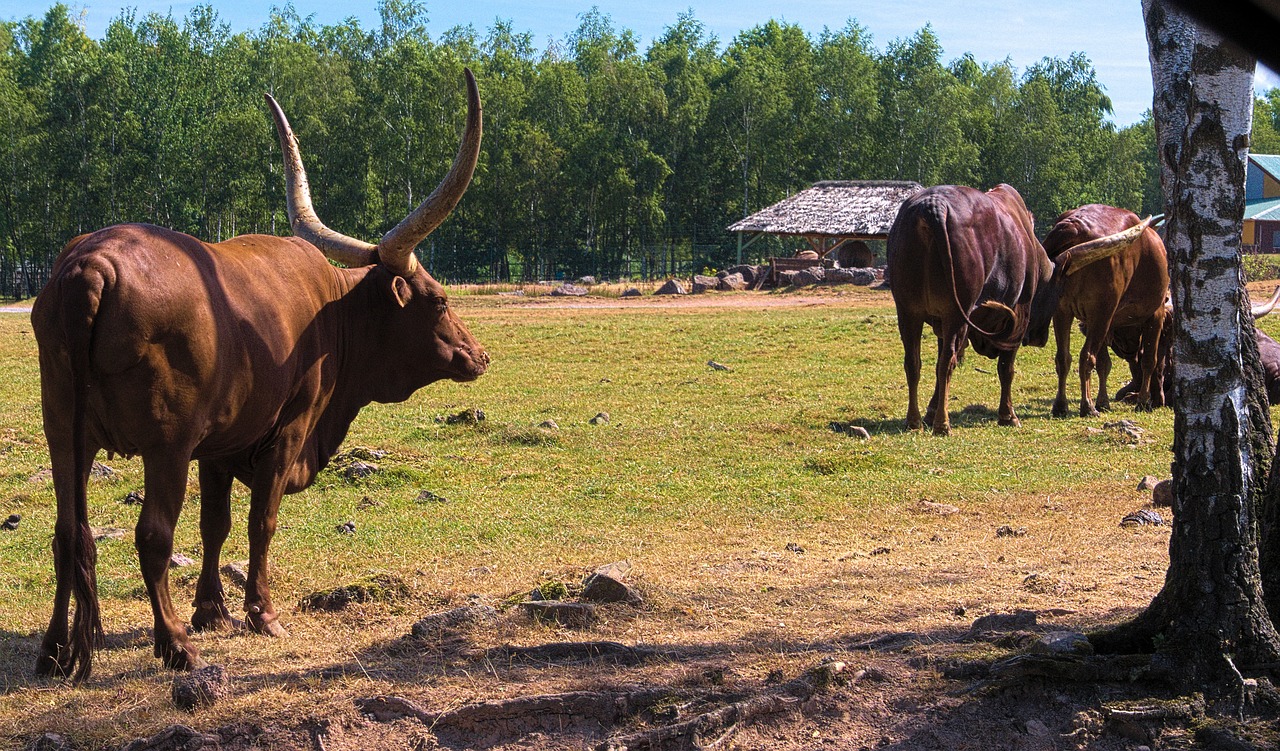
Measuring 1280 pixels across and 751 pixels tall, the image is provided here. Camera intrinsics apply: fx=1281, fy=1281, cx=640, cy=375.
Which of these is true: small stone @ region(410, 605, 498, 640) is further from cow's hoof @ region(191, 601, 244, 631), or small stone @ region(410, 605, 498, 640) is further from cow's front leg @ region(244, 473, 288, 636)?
cow's hoof @ region(191, 601, 244, 631)

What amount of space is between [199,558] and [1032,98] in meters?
60.3

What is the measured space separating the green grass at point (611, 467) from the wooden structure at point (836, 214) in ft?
81.2

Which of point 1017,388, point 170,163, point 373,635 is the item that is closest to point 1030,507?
point 373,635

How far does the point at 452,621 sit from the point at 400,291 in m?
1.99

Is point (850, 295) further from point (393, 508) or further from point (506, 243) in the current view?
point (393, 508)

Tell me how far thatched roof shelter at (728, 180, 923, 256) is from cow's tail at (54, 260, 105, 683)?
37.8 m

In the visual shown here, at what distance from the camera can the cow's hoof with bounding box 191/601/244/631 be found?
6047mm

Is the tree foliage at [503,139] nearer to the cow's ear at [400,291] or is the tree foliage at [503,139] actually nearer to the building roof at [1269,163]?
the building roof at [1269,163]

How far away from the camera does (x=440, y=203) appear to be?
6.55 metres

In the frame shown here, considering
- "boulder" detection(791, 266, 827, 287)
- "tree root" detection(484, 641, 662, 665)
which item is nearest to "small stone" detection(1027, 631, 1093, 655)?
"tree root" detection(484, 641, 662, 665)

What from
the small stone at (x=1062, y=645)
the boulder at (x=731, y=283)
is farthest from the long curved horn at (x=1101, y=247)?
the boulder at (x=731, y=283)

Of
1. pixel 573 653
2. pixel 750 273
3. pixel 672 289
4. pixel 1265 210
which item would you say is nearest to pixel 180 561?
pixel 573 653

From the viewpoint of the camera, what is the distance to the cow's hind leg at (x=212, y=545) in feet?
19.8

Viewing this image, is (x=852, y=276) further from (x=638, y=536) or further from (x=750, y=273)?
(x=638, y=536)
